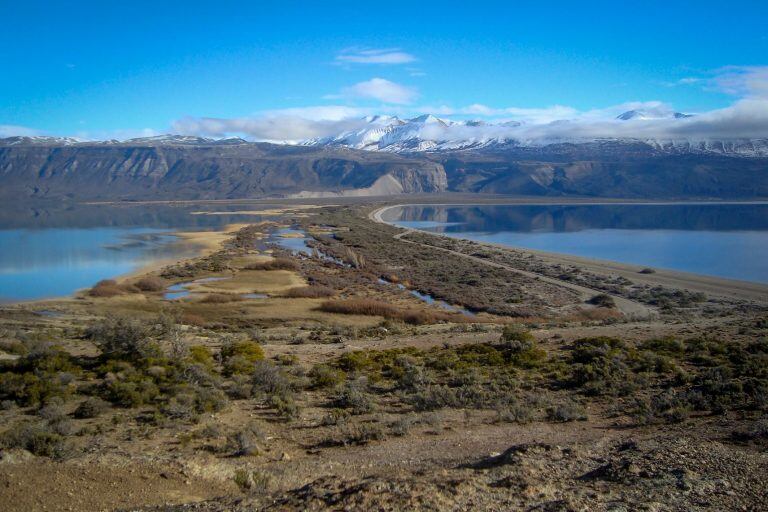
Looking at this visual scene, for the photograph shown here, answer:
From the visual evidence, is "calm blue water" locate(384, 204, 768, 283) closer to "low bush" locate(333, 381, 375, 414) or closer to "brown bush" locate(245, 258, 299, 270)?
"brown bush" locate(245, 258, 299, 270)

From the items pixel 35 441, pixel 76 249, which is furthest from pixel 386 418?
pixel 76 249

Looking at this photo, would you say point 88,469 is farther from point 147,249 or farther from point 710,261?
point 710,261

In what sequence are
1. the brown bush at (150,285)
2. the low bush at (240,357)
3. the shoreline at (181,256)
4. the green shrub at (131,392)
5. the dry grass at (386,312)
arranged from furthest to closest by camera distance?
the brown bush at (150,285) < the shoreline at (181,256) < the dry grass at (386,312) < the low bush at (240,357) < the green shrub at (131,392)

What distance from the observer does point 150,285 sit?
101 ft

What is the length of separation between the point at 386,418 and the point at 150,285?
25136 mm

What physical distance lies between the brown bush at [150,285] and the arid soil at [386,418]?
9676 mm

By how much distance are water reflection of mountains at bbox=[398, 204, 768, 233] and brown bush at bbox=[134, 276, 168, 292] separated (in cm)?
5018

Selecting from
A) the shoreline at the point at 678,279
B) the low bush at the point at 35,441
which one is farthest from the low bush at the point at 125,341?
the shoreline at the point at 678,279

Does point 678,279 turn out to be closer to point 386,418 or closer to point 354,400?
point 354,400

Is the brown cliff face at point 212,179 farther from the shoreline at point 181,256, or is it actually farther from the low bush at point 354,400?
the low bush at point 354,400

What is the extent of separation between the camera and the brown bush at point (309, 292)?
1139 inches

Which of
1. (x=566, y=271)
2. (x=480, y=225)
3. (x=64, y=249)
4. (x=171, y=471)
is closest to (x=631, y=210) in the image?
(x=480, y=225)

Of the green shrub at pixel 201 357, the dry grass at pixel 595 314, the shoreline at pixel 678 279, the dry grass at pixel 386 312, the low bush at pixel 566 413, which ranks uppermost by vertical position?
the green shrub at pixel 201 357

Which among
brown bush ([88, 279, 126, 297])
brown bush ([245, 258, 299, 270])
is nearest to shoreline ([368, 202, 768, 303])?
brown bush ([245, 258, 299, 270])
